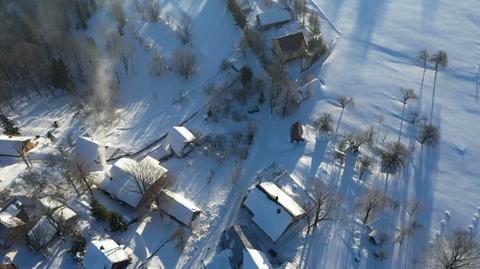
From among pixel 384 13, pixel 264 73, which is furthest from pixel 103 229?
pixel 384 13

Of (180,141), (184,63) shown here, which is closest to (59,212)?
(180,141)

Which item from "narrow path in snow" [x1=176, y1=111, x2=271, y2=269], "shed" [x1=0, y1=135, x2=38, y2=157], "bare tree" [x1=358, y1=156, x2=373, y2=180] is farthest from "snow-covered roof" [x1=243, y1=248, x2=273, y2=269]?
"shed" [x1=0, y1=135, x2=38, y2=157]

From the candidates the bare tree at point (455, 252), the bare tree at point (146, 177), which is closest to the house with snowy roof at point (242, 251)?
the bare tree at point (146, 177)

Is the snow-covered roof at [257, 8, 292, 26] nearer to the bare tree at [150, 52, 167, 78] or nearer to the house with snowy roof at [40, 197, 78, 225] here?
the bare tree at [150, 52, 167, 78]

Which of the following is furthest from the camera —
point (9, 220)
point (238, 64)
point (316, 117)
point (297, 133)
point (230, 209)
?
point (238, 64)

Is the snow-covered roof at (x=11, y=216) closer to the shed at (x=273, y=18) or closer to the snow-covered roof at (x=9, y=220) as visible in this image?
the snow-covered roof at (x=9, y=220)

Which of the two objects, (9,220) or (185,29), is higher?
(185,29)

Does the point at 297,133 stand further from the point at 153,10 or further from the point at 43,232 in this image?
the point at 153,10
